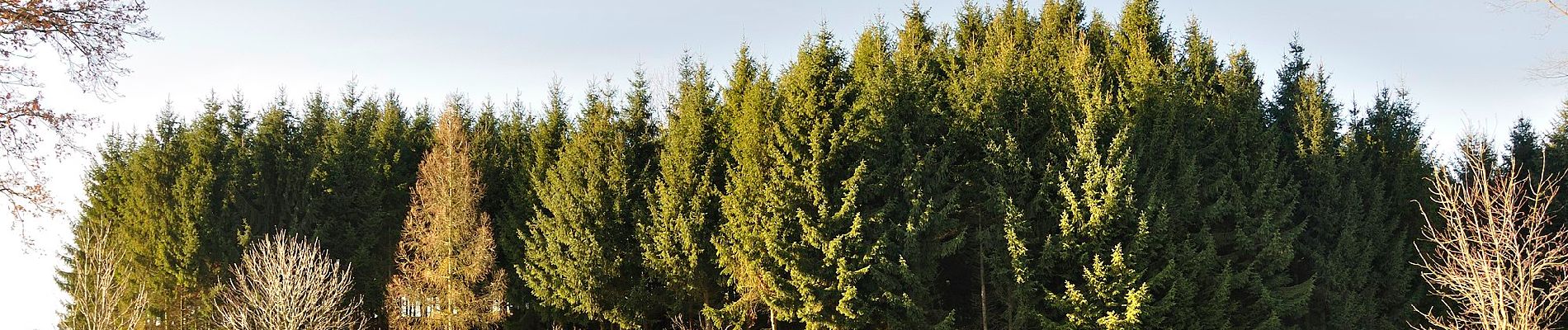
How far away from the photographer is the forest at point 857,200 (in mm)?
20641

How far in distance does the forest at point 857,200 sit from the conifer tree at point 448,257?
8 centimetres

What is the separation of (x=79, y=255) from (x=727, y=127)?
55.0ft

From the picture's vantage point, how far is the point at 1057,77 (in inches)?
957

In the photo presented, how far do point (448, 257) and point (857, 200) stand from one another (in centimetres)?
913

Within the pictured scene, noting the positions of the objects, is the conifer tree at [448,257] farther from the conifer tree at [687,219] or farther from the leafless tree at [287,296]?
the conifer tree at [687,219]

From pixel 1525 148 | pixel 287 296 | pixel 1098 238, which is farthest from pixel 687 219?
pixel 1525 148

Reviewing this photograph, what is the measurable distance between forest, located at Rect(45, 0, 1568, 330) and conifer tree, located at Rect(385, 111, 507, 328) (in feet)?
0.25

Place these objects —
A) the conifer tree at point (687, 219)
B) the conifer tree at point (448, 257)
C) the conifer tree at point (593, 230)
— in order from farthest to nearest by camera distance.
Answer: the conifer tree at point (593, 230) → the conifer tree at point (687, 219) → the conifer tree at point (448, 257)

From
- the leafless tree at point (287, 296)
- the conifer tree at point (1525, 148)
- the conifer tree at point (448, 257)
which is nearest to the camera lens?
the leafless tree at point (287, 296)

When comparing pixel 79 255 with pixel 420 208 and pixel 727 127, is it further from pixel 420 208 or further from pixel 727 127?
pixel 727 127

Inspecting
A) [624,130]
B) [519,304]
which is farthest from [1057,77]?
[519,304]

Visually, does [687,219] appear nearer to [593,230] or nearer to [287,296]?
[593,230]

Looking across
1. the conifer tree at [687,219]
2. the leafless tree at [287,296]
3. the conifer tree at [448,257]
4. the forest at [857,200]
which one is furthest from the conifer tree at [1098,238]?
the leafless tree at [287,296]

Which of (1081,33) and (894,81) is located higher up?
(1081,33)
